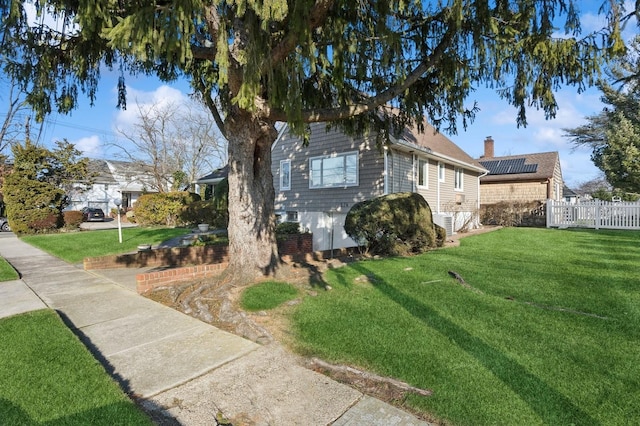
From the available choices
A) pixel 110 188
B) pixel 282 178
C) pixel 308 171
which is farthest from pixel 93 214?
pixel 308 171

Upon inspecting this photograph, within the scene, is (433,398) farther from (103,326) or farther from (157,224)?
(157,224)

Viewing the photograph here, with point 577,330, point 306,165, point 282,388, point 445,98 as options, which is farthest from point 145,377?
point 306,165

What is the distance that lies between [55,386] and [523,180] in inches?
950

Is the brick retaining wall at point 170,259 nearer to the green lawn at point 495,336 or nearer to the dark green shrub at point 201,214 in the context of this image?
the green lawn at point 495,336

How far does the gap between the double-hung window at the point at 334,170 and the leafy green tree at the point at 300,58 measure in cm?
620

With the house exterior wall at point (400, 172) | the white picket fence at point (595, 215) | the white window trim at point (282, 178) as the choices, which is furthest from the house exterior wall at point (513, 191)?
the white window trim at point (282, 178)

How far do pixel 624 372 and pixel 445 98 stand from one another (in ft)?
21.3

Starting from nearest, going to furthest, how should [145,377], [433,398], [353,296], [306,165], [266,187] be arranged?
A: [433,398] → [145,377] → [353,296] → [266,187] → [306,165]

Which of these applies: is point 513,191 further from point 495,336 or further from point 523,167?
point 495,336

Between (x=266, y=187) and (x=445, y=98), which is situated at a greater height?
(x=445, y=98)

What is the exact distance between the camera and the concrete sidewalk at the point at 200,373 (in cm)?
255

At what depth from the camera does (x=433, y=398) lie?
8.82 feet

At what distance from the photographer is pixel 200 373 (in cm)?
316

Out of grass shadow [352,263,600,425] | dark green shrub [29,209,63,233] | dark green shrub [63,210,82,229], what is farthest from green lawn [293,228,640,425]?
dark green shrub [63,210,82,229]
